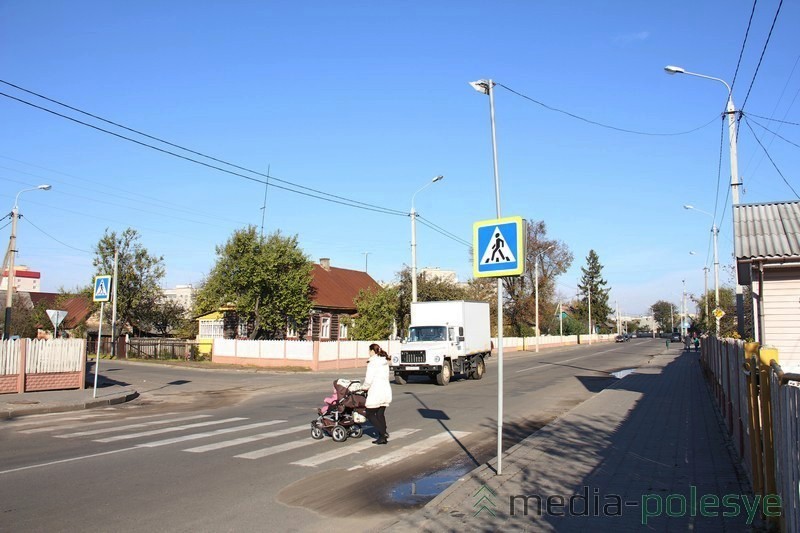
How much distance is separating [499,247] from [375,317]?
33479 millimetres

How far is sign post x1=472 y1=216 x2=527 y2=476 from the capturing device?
7496mm

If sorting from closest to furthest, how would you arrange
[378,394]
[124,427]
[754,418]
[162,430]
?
[754,418]
[378,394]
[162,430]
[124,427]

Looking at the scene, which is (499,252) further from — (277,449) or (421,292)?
(421,292)

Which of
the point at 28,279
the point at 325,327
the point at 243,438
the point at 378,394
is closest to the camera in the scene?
the point at 378,394

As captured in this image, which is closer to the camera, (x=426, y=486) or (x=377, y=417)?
(x=426, y=486)

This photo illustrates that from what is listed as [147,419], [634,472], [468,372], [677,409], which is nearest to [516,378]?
[468,372]

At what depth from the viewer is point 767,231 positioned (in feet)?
41.1

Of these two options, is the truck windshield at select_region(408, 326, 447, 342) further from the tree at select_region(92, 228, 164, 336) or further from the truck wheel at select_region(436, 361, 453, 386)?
the tree at select_region(92, 228, 164, 336)

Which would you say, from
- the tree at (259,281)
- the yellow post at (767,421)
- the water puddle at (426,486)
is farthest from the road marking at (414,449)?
the tree at (259,281)

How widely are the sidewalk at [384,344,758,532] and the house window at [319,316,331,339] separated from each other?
37.7 m

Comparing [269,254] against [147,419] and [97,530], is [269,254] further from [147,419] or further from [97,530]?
[97,530]

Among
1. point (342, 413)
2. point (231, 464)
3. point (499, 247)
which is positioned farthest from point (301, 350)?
point (499, 247)

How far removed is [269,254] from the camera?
126ft

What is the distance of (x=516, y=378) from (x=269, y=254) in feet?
62.2
